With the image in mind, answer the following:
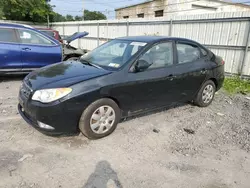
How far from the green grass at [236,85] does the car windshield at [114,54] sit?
3.97 m

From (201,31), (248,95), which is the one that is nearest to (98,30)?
(201,31)

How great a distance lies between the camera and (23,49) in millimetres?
5902

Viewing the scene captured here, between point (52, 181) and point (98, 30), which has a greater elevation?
point (98, 30)

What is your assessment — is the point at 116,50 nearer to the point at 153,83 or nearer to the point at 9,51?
the point at 153,83

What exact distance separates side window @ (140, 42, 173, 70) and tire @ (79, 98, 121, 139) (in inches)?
39.1

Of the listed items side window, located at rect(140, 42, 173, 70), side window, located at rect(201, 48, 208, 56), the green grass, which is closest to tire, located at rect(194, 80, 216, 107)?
side window, located at rect(201, 48, 208, 56)

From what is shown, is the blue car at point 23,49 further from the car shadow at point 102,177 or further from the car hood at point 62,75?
the car shadow at point 102,177

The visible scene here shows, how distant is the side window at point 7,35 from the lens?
5.76 metres

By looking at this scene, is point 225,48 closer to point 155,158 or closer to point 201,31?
point 201,31

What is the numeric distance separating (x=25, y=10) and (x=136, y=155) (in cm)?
2559

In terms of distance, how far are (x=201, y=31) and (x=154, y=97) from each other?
17.9 ft

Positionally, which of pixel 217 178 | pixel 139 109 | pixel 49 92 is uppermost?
pixel 49 92

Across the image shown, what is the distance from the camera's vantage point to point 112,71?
334 cm

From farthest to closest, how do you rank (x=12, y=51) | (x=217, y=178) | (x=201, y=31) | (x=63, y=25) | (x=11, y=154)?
1. (x=63, y=25)
2. (x=201, y=31)
3. (x=12, y=51)
4. (x=11, y=154)
5. (x=217, y=178)
